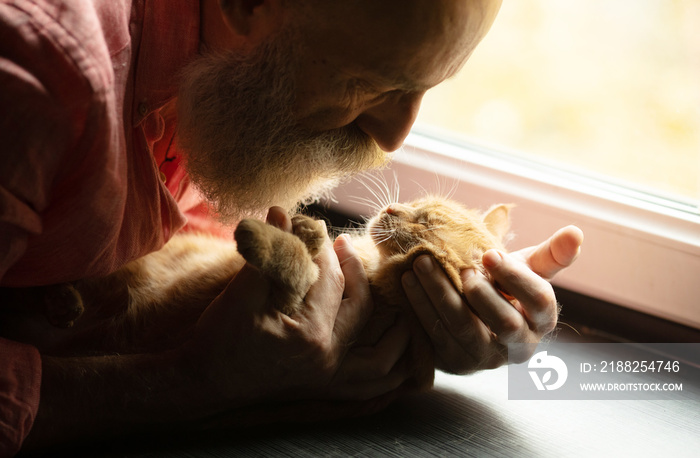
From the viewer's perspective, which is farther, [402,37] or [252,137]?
[252,137]

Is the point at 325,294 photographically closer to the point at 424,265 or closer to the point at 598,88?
the point at 424,265

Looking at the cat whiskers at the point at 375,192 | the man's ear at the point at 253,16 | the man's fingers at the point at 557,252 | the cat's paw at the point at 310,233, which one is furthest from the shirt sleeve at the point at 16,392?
the cat whiskers at the point at 375,192

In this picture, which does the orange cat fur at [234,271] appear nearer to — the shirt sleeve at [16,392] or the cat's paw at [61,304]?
the cat's paw at [61,304]

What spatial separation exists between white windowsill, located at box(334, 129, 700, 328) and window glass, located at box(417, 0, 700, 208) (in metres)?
0.07

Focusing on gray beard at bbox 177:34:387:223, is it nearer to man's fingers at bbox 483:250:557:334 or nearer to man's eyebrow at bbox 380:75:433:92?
man's eyebrow at bbox 380:75:433:92

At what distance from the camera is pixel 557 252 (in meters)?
1.21

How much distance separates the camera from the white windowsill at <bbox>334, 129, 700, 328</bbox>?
1.49m

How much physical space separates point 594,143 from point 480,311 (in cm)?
82

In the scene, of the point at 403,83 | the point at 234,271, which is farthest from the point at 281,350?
the point at 403,83

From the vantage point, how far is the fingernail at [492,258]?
1.06 meters

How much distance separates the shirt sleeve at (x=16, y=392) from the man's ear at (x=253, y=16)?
58 centimetres

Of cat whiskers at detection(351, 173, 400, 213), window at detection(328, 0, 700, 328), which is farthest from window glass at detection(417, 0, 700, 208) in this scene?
cat whiskers at detection(351, 173, 400, 213)

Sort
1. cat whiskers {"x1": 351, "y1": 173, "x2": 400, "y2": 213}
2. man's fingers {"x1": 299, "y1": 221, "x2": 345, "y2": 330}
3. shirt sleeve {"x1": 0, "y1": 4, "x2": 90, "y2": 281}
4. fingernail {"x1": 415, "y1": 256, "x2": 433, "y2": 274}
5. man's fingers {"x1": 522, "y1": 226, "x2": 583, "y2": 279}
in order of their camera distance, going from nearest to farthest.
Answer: shirt sleeve {"x1": 0, "y1": 4, "x2": 90, "y2": 281} < man's fingers {"x1": 299, "y1": 221, "x2": 345, "y2": 330} < fingernail {"x1": 415, "y1": 256, "x2": 433, "y2": 274} < man's fingers {"x1": 522, "y1": 226, "x2": 583, "y2": 279} < cat whiskers {"x1": 351, "y1": 173, "x2": 400, "y2": 213}

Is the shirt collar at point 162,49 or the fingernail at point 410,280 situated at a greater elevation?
the shirt collar at point 162,49
